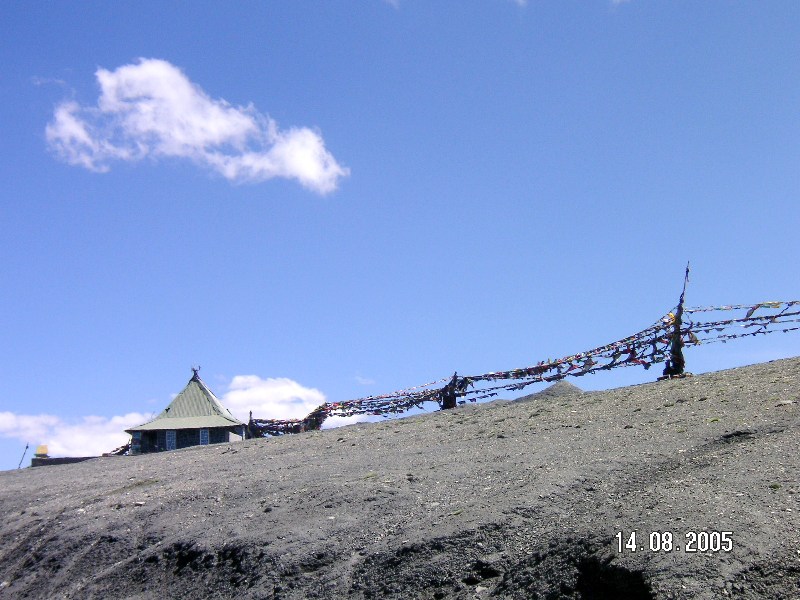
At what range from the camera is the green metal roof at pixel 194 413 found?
36.5m

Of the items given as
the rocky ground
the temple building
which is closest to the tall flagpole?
the rocky ground

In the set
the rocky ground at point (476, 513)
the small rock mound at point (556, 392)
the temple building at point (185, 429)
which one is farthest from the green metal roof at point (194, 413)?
the rocky ground at point (476, 513)

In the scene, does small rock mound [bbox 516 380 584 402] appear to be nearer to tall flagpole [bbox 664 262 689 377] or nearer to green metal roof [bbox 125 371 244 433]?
tall flagpole [bbox 664 262 689 377]

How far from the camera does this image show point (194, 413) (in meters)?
37.8

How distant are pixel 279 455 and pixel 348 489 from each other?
5385 mm

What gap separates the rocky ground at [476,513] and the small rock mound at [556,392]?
267cm

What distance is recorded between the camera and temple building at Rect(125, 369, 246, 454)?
36281 millimetres

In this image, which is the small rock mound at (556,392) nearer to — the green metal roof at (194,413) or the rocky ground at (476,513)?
the rocky ground at (476,513)

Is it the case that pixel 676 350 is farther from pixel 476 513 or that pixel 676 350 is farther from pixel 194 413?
pixel 194 413

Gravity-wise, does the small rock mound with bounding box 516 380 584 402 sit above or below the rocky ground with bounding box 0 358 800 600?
above

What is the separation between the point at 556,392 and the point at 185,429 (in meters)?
20.4

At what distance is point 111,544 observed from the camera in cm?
1294

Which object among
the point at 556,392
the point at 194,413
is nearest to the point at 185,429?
the point at 194,413

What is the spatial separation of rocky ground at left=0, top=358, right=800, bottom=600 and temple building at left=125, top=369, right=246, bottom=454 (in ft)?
60.9
